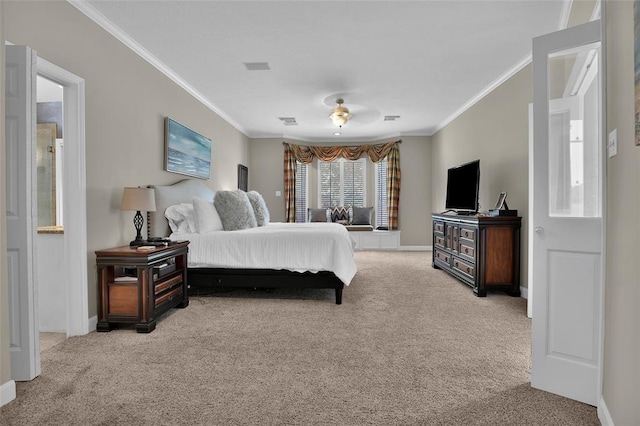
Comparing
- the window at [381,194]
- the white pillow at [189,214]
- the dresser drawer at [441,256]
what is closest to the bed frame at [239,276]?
the white pillow at [189,214]

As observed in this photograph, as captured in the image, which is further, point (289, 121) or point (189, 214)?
point (289, 121)

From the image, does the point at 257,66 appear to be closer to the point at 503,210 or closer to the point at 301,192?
the point at 503,210

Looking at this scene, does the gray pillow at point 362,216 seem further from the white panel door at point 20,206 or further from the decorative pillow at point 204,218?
the white panel door at point 20,206

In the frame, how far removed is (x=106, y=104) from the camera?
10.2ft

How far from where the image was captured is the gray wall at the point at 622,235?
4.24 feet

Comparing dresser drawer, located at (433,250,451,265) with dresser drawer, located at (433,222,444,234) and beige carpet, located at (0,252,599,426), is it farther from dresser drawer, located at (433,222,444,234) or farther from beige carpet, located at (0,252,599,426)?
beige carpet, located at (0,252,599,426)

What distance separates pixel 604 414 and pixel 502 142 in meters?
3.73

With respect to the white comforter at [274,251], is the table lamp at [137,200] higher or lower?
higher

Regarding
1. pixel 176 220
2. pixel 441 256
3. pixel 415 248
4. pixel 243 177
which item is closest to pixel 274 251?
pixel 176 220

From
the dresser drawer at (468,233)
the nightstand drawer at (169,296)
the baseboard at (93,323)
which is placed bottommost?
the baseboard at (93,323)

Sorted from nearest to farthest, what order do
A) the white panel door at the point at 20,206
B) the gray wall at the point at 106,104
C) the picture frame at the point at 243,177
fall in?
the white panel door at the point at 20,206, the gray wall at the point at 106,104, the picture frame at the point at 243,177

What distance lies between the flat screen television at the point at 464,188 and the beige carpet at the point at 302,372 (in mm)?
1770

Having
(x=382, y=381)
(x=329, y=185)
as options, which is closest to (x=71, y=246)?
(x=382, y=381)

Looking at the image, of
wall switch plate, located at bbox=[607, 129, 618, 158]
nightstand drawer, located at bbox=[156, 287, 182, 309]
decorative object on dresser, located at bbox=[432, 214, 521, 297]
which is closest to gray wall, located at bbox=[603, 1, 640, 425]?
wall switch plate, located at bbox=[607, 129, 618, 158]
